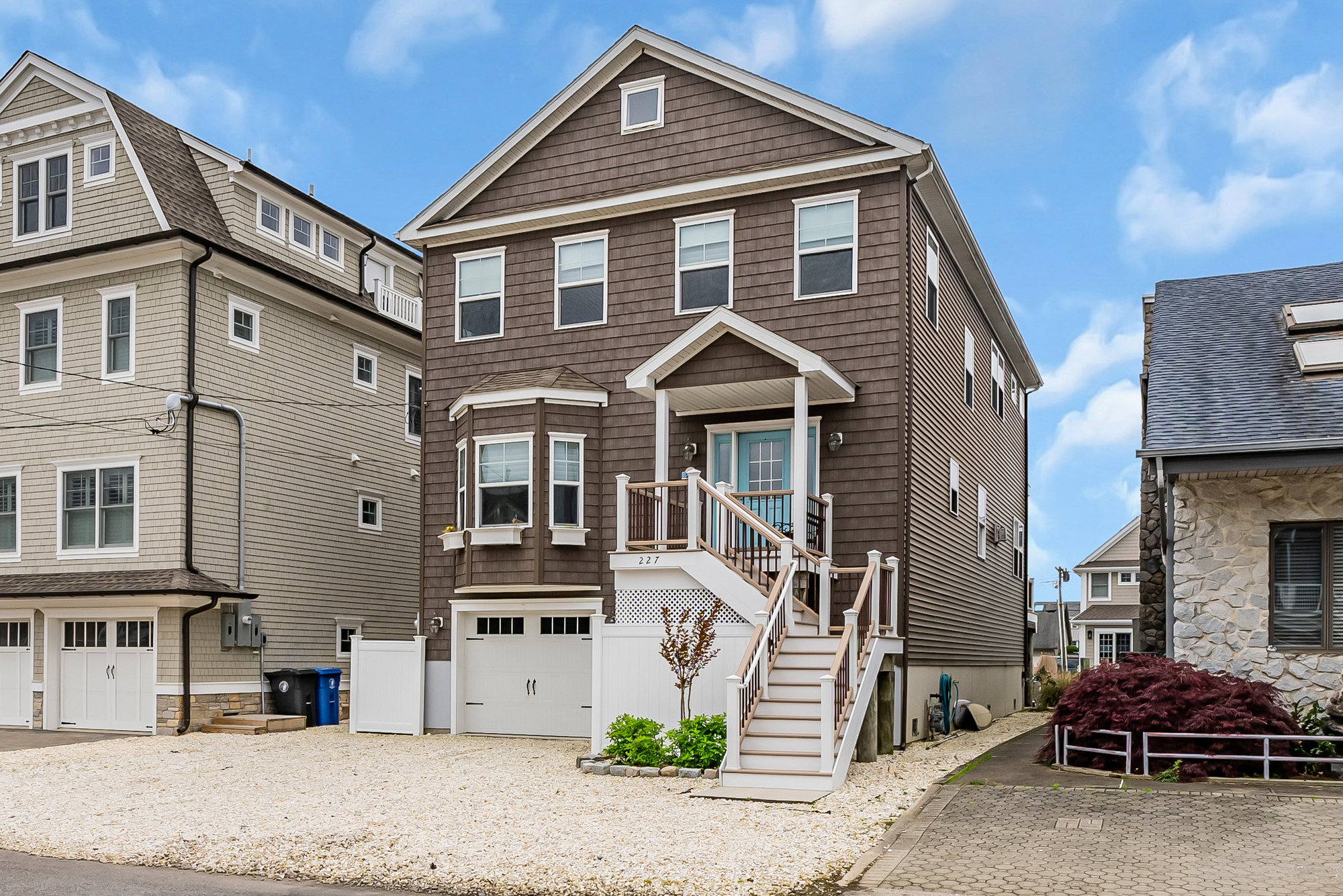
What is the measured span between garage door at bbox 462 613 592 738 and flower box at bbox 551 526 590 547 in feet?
4.74

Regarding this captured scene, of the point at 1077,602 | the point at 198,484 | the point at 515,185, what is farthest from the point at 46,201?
the point at 1077,602

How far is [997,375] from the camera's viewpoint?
26.0 m

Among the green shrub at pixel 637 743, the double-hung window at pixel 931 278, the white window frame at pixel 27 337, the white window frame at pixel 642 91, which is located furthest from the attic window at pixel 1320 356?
the white window frame at pixel 27 337

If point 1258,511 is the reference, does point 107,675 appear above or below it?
below

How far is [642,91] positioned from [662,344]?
13.6ft

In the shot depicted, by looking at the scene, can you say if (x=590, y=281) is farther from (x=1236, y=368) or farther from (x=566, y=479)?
(x=1236, y=368)

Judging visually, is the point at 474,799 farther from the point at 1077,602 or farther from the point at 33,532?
Answer: the point at 1077,602

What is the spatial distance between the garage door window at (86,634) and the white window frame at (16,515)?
1.72 metres

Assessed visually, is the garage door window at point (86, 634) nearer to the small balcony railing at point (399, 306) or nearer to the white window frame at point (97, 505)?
the white window frame at point (97, 505)

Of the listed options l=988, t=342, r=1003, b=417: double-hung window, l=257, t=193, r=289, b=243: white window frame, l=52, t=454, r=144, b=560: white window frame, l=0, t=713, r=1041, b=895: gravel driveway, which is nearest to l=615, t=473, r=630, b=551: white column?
l=0, t=713, r=1041, b=895: gravel driveway

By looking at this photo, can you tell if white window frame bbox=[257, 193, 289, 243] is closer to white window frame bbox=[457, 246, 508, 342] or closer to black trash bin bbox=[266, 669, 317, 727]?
white window frame bbox=[457, 246, 508, 342]

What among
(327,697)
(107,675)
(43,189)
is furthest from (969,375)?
(43,189)

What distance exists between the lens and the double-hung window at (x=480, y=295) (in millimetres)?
20094

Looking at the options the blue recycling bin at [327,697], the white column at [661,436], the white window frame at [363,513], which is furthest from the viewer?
the white window frame at [363,513]
